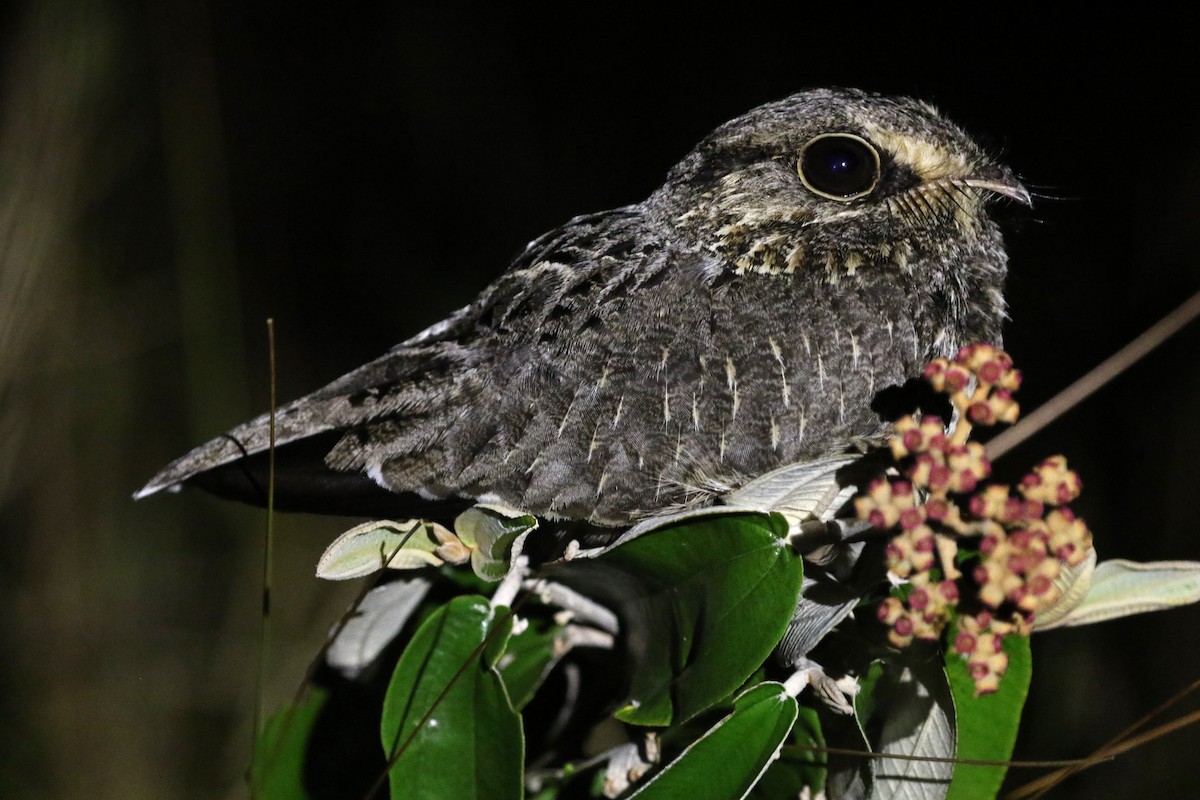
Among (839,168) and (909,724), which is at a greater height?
(839,168)

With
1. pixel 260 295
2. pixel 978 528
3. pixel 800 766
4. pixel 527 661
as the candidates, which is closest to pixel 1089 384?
pixel 978 528

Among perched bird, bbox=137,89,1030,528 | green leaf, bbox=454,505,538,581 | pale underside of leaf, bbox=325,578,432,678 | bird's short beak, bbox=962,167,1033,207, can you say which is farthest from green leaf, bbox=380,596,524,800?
bird's short beak, bbox=962,167,1033,207

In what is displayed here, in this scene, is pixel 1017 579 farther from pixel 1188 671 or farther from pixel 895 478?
pixel 1188 671

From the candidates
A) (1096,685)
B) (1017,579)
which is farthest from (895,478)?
(1096,685)

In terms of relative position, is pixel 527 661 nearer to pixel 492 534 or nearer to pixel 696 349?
pixel 492 534

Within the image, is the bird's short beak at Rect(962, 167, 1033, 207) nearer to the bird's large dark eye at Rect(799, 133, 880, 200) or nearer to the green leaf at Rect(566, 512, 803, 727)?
the bird's large dark eye at Rect(799, 133, 880, 200)

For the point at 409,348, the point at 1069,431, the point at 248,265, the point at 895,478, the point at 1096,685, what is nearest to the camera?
the point at 895,478
